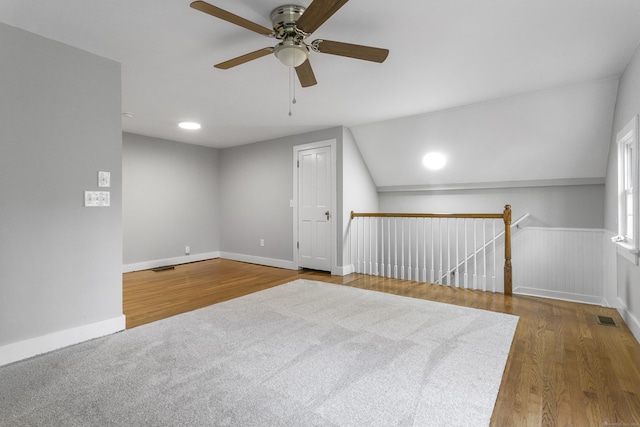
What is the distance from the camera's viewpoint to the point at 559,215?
4.29 metres

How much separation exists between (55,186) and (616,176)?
16.8ft

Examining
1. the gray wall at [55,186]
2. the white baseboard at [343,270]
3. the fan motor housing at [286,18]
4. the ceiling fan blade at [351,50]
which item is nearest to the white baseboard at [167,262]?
the gray wall at [55,186]

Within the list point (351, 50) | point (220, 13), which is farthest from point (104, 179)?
point (351, 50)

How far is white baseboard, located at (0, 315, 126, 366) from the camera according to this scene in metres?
2.07

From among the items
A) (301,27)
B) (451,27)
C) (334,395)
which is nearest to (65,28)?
(301,27)

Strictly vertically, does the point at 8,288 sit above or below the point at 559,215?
below

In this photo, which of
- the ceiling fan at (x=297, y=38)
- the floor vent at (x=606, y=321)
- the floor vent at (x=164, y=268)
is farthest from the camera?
the floor vent at (x=164, y=268)

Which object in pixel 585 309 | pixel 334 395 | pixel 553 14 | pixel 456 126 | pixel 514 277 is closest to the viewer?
pixel 334 395

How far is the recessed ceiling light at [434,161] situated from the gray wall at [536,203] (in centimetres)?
64

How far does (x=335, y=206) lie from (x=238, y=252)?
98.4 inches

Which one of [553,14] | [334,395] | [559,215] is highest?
[553,14]

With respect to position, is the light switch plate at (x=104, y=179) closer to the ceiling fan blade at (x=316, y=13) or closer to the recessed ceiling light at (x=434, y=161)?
the ceiling fan blade at (x=316, y=13)

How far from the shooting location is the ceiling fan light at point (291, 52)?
79.8 inches

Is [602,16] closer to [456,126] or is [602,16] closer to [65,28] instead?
[456,126]
